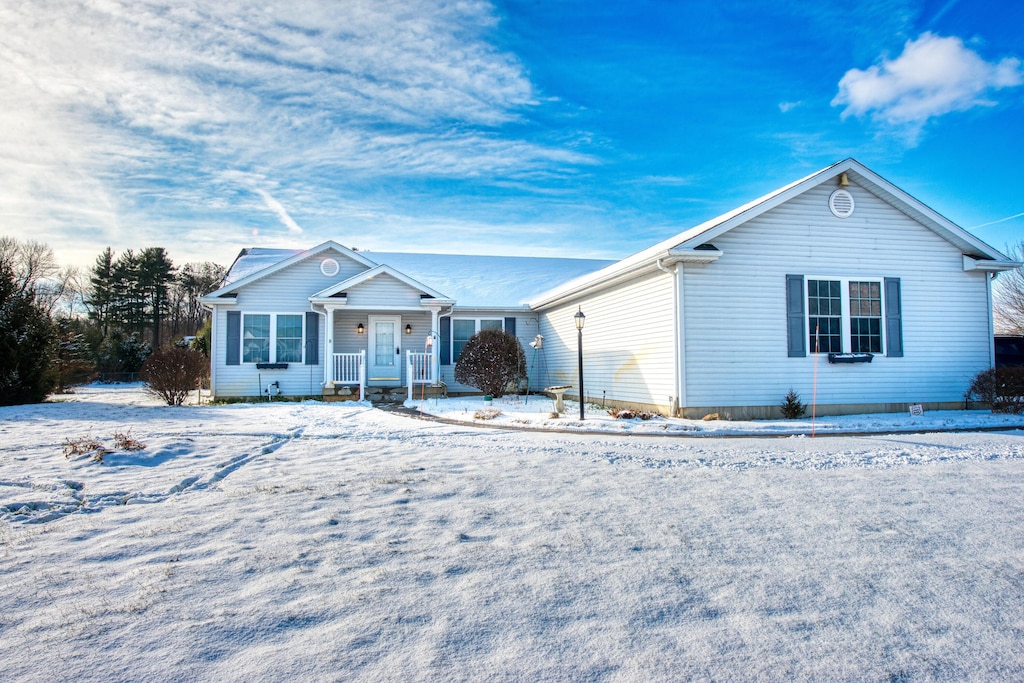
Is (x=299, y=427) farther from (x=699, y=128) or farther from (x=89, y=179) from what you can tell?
(x=699, y=128)

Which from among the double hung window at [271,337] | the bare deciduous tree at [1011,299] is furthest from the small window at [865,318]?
the bare deciduous tree at [1011,299]

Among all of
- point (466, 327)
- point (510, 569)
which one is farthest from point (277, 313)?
point (510, 569)

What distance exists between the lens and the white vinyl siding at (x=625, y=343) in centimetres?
1191

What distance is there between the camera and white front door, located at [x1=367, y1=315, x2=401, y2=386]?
18266mm

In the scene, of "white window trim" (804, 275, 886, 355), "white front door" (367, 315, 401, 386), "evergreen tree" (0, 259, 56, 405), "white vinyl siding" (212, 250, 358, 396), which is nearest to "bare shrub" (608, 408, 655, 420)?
"white window trim" (804, 275, 886, 355)

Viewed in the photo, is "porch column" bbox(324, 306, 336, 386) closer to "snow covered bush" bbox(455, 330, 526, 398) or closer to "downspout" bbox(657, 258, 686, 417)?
"snow covered bush" bbox(455, 330, 526, 398)

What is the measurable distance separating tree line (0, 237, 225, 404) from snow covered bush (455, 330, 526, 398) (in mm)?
7453

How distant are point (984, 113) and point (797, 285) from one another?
814cm

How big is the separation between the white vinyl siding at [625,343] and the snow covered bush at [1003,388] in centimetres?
630

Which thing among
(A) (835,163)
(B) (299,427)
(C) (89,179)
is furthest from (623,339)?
(C) (89,179)

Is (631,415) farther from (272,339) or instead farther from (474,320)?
(272,339)

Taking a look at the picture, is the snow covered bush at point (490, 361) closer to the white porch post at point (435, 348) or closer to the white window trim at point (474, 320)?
the white porch post at point (435, 348)

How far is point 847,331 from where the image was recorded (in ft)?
40.1

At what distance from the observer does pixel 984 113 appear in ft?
49.6
